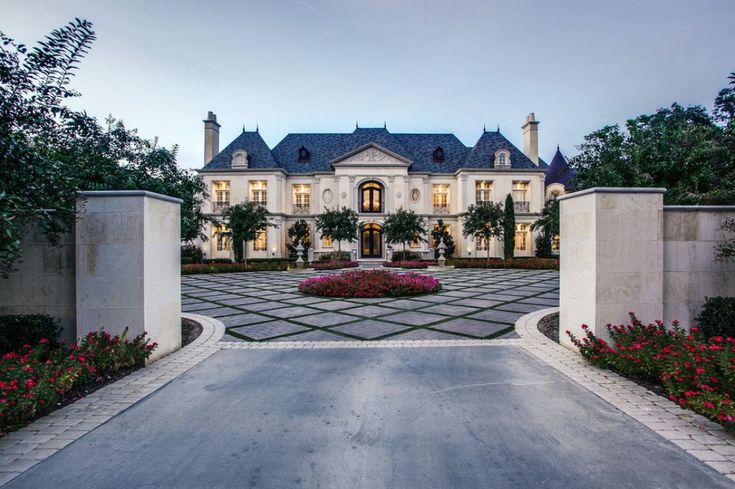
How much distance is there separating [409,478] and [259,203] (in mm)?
29881

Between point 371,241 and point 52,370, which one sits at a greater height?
point 371,241

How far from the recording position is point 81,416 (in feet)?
10.5

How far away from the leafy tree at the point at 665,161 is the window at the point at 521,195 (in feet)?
73.7

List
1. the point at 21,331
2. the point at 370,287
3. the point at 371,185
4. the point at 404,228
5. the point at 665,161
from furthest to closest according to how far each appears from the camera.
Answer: the point at 371,185 < the point at 404,228 < the point at 370,287 < the point at 665,161 < the point at 21,331

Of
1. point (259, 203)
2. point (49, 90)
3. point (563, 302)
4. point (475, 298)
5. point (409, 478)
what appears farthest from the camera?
point (259, 203)

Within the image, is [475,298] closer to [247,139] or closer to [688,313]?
[688,313]

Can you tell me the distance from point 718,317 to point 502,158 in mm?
28402

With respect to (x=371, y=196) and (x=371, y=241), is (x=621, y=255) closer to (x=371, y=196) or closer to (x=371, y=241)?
(x=371, y=241)

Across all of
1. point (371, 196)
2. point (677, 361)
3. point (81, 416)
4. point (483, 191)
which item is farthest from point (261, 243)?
point (677, 361)

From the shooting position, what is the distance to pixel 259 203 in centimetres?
2973

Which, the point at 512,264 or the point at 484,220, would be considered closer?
the point at 512,264

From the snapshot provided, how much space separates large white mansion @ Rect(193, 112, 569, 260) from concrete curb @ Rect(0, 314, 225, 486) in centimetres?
2438

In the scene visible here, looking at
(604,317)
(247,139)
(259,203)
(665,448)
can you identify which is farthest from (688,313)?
(247,139)

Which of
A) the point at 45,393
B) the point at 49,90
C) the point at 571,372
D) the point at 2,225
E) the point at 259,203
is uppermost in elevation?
the point at 259,203
